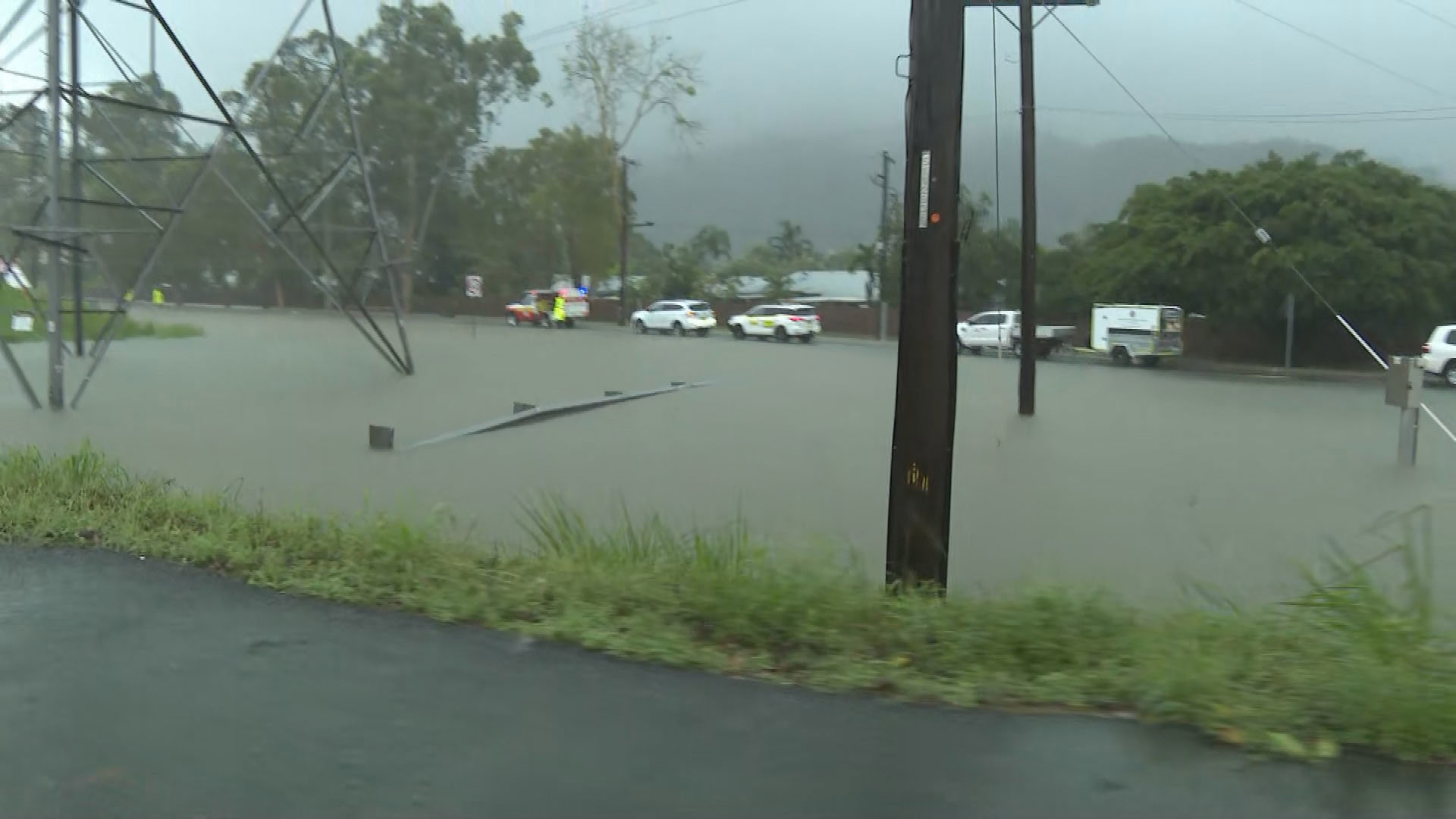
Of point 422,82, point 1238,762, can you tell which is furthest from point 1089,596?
point 422,82

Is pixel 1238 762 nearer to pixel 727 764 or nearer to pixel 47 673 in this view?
pixel 727 764

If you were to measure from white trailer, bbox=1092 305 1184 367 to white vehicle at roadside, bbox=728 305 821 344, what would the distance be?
37.0ft

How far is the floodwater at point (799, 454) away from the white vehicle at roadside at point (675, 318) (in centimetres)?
1995

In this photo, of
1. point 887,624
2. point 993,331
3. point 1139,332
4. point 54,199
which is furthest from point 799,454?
point 993,331

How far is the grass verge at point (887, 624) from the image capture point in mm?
4203

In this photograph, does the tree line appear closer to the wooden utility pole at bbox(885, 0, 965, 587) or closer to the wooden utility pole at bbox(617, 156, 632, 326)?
the wooden utility pole at bbox(617, 156, 632, 326)

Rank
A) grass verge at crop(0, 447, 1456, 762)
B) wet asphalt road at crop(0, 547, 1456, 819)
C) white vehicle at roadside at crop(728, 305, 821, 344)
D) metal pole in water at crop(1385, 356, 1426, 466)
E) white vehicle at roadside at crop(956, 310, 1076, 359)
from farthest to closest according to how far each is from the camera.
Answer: white vehicle at roadside at crop(728, 305, 821, 344), white vehicle at roadside at crop(956, 310, 1076, 359), metal pole in water at crop(1385, 356, 1426, 466), grass verge at crop(0, 447, 1456, 762), wet asphalt road at crop(0, 547, 1456, 819)

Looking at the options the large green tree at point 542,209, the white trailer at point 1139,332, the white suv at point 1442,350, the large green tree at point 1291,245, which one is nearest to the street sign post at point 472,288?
the large green tree at point 542,209

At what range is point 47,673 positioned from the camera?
477cm

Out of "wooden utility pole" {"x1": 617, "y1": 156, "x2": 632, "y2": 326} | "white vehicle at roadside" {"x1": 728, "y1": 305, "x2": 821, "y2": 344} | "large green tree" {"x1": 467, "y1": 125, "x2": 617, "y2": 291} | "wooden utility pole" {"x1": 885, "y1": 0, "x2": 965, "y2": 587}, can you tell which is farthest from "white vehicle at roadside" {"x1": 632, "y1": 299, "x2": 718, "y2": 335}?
"wooden utility pole" {"x1": 885, "y1": 0, "x2": 965, "y2": 587}

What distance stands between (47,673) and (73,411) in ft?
34.8

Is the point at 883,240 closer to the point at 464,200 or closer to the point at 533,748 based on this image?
the point at 464,200

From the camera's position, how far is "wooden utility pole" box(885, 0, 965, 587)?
5707 mm

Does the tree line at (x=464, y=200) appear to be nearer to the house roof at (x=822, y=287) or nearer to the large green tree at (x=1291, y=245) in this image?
the large green tree at (x=1291, y=245)
